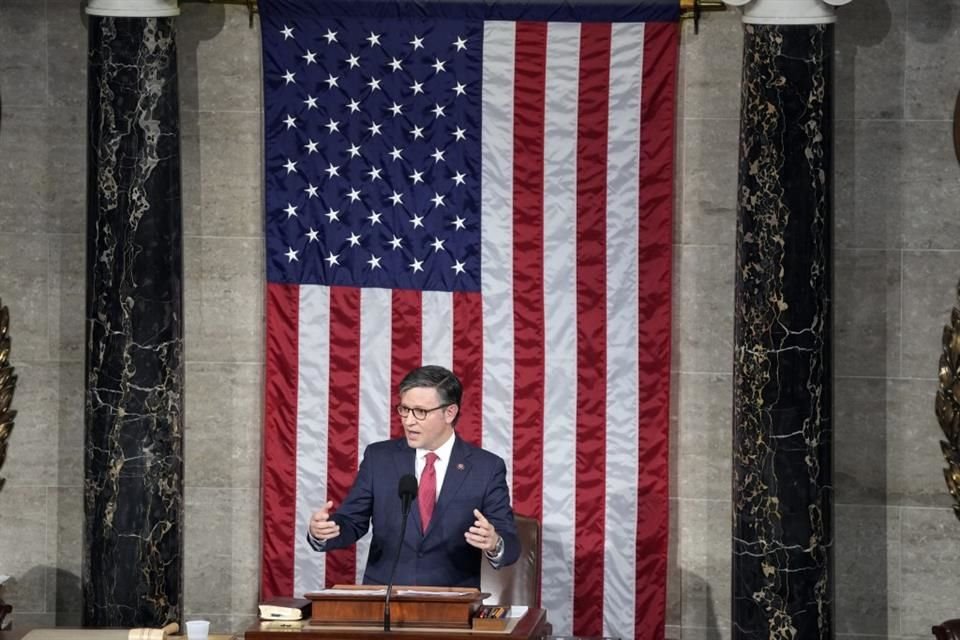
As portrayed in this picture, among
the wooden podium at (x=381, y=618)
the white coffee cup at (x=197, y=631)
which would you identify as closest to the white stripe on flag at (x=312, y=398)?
the wooden podium at (x=381, y=618)

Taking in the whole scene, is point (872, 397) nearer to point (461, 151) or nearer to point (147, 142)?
point (461, 151)

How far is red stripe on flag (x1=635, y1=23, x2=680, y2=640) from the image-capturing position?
969 centimetres

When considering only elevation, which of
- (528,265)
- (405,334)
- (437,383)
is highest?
(528,265)

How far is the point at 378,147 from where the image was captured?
9828 mm

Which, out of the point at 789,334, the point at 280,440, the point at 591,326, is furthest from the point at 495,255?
the point at 789,334

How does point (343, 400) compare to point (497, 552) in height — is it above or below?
above

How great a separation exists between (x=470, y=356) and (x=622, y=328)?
0.87m

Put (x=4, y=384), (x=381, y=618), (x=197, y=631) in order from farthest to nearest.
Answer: (x=4, y=384), (x=381, y=618), (x=197, y=631)

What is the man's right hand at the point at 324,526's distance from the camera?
24.5ft

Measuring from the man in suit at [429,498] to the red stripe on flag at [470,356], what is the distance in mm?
1775

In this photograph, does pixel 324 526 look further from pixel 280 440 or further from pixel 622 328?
pixel 622 328

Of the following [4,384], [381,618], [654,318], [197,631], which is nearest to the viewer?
[197,631]

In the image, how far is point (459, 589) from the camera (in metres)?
7.38

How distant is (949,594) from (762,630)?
53.8 inches
